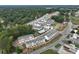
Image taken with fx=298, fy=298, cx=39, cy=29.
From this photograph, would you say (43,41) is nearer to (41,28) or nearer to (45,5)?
(41,28)

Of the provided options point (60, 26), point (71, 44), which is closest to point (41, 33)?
point (60, 26)

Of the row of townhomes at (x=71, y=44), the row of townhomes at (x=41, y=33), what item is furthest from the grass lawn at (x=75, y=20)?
the row of townhomes at (x=41, y=33)

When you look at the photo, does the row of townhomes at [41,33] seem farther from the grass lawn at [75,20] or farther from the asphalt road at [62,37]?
the grass lawn at [75,20]

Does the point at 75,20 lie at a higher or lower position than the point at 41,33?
higher

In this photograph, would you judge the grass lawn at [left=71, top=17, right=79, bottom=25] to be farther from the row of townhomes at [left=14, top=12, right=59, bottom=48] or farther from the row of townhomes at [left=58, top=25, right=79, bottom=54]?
the row of townhomes at [left=14, top=12, right=59, bottom=48]

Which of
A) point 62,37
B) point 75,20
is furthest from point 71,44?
point 75,20

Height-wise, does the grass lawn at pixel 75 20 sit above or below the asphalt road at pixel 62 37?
above

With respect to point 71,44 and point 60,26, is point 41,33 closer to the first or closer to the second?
point 60,26
